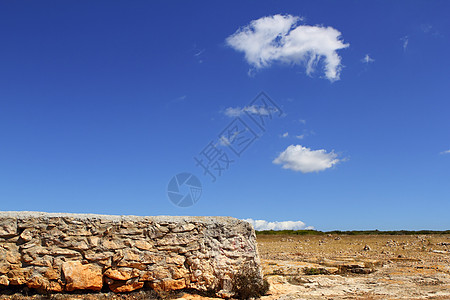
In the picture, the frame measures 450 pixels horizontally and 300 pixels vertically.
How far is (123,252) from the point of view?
19.2ft

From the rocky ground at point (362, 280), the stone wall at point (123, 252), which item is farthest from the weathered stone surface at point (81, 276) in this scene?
the rocky ground at point (362, 280)

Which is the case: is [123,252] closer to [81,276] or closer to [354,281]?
[81,276]

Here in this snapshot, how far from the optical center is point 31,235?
5.58 meters

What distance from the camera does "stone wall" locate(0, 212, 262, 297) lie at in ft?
18.2

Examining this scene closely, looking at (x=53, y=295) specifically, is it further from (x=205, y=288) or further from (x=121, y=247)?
(x=205, y=288)

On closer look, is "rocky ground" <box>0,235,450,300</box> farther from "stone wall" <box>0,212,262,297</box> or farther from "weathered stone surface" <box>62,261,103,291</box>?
"stone wall" <box>0,212,262,297</box>

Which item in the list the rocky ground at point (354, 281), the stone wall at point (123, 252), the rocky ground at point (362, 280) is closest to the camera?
the stone wall at point (123, 252)

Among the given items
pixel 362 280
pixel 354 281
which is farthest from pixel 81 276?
pixel 362 280

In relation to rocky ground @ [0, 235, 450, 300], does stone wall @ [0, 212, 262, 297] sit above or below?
above

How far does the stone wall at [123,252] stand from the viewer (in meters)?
5.55

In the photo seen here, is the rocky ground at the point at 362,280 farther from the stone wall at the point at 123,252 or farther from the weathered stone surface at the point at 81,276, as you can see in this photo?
the weathered stone surface at the point at 81,276

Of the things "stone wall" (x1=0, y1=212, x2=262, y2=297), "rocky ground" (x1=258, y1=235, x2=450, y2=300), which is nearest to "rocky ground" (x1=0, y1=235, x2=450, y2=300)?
"rocky ground" (x1=258, y1=235, x2=450, y2=300)

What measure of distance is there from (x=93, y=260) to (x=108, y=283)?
0.46m

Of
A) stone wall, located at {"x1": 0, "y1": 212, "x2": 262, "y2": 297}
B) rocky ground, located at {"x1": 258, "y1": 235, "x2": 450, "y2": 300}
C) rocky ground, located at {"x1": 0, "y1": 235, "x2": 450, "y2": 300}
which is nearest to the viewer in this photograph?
stone wall, located at {"x1": 0, "y1": 212, "x2": 262, "y2": 297}
